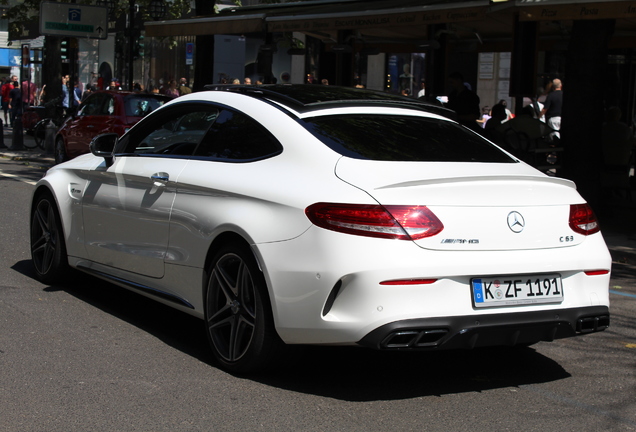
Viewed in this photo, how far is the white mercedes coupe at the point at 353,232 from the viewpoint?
445cm

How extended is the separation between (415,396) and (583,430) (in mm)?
848

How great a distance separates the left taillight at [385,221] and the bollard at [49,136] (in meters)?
18.2

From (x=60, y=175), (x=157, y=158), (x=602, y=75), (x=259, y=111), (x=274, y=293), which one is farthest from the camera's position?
(x=602, y=75)

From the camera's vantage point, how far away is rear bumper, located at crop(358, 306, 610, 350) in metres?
4.43

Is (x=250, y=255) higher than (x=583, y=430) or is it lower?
higher

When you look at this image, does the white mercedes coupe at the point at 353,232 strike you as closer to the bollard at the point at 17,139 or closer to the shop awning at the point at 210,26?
the shop awning at the point at 210,26

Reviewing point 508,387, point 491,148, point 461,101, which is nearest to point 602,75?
point 461,101

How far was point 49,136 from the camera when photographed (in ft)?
71.3

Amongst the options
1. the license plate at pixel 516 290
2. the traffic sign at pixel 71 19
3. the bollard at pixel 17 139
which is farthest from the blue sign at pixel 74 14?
the license plate at pixel 516 290

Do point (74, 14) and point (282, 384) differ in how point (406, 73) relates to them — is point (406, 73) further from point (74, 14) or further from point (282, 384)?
point (282, 384)

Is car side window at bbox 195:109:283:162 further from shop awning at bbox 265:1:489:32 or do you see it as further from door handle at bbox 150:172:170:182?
shop awning at bbox 265:1:489:32

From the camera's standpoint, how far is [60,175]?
23.5 feet

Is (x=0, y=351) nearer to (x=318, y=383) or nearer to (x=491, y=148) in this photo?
(x=318, y=383)

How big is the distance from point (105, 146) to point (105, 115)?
437 inches
